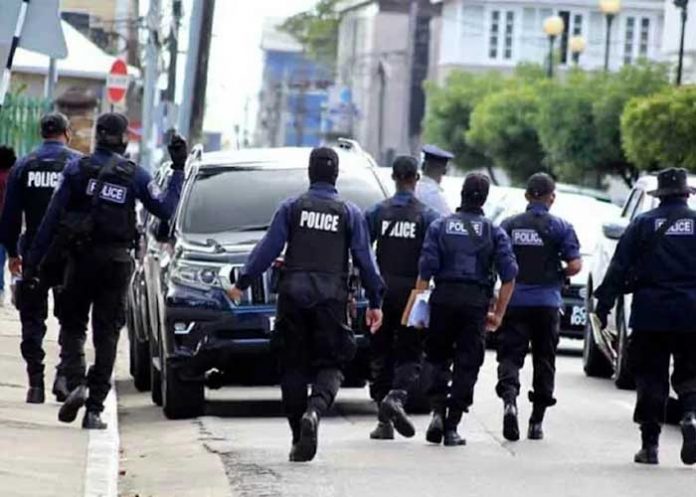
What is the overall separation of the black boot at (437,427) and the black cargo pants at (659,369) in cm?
130

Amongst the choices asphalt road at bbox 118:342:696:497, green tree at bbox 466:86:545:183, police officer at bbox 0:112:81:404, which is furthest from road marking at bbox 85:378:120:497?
green tree at bbox 466:86:545:183

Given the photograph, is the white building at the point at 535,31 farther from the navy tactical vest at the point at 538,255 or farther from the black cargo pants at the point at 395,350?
the black cargo pants at the point at 395,350

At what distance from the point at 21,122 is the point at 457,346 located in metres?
22.7

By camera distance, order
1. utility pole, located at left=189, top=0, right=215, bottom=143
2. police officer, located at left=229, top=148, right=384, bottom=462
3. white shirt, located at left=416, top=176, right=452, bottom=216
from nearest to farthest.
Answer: police officer, located at left=229, top=148, right=384, bottom=462 → white shirt, located at left=416, top=176, right=452, bottom=216 → utility pole, located at left=189, top=0, right=215, bottom=143

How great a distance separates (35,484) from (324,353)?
7.87ft

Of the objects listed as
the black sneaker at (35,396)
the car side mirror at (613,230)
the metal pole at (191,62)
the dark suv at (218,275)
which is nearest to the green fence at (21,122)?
the metal pole at (191,62)

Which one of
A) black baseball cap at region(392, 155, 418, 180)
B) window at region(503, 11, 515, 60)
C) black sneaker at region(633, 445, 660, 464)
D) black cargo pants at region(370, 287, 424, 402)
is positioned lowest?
black sneaker at region(633, 445, 660, 464)

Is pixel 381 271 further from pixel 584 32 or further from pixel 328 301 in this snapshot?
pixel 584 32

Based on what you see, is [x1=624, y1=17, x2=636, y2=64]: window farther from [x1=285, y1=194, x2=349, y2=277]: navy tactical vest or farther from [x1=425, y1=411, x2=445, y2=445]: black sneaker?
[x1=285, y1=194, x2=349, y2=277]: navy tactical vest

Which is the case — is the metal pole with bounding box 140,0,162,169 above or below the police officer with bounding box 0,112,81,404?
above

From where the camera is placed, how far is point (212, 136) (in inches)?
4085

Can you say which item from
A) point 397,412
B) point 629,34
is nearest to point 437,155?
point 397,412

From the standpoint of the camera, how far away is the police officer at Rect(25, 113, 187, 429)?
15336 millimetres

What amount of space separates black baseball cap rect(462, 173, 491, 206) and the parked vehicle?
4.76 meters
